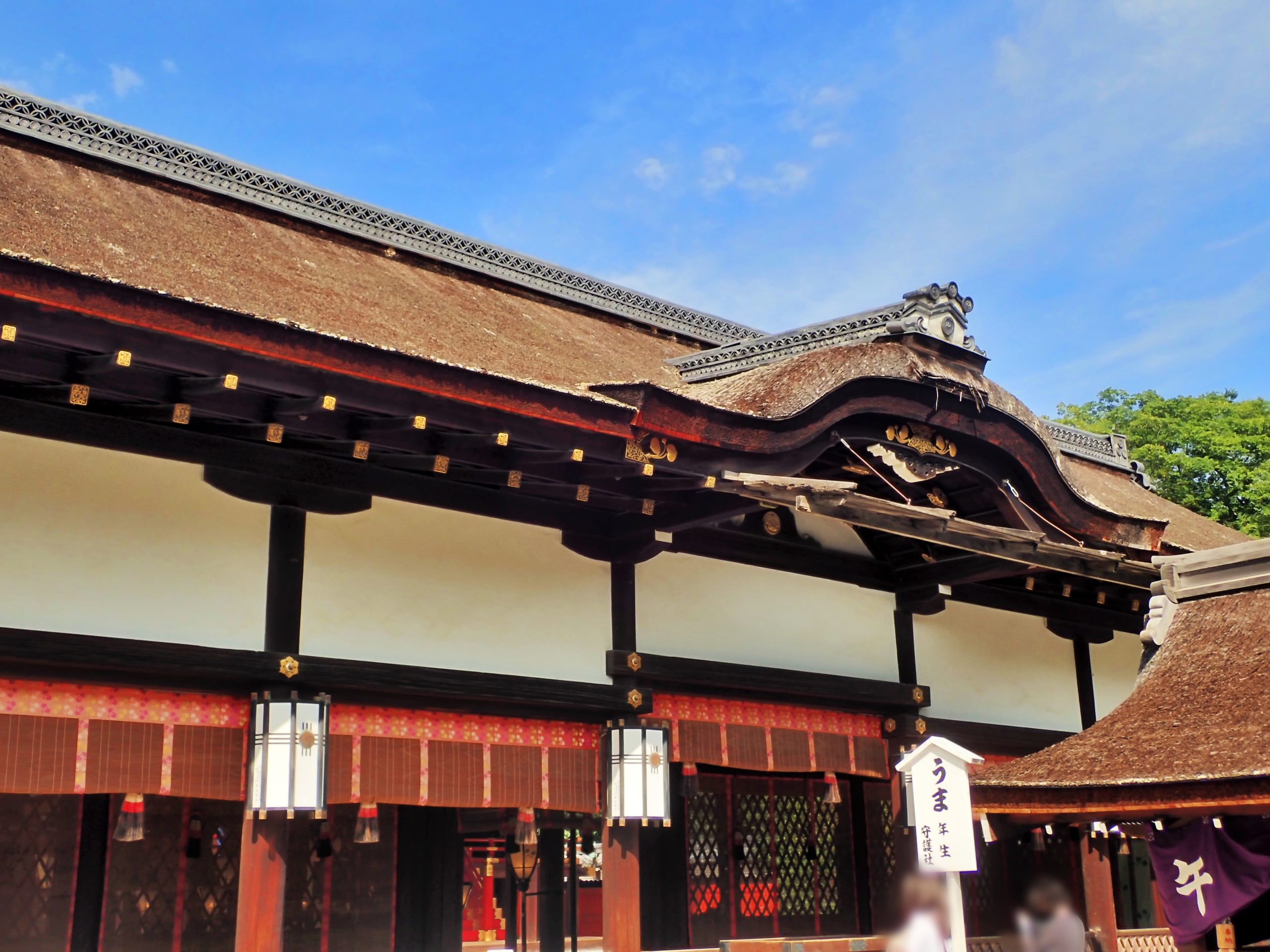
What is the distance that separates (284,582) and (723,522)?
13.3 ft

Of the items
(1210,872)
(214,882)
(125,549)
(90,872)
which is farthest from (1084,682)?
(125,549)

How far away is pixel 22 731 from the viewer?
729cm

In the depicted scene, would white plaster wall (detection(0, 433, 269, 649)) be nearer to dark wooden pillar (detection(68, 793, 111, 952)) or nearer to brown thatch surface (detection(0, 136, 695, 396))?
brown thatch surface (detection(0, 136, 695, 396))

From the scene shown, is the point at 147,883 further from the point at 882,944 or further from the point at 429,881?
the point at 882,944

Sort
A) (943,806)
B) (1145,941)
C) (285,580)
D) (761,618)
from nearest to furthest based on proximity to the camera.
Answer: (943,806) → (285,580) → (761,618) → (1145,941)

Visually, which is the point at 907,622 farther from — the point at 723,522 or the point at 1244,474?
the point at 1244,474

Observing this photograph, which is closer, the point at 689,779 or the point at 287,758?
the point at 287,758

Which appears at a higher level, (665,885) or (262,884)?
(262,884)

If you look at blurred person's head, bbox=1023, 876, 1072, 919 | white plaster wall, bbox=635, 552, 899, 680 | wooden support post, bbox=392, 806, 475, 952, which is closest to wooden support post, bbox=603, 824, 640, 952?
white plaster wall, bbox=635, 552, 899, 680

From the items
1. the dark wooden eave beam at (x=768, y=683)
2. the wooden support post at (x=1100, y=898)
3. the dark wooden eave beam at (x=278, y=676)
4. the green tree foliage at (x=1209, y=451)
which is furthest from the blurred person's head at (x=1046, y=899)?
the green tree foliage at (x=1209, y=451)

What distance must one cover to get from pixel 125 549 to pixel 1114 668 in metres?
11.4

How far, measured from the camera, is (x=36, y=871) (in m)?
9.03

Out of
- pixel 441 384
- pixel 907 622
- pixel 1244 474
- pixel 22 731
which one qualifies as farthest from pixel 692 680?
pixel 1244 474

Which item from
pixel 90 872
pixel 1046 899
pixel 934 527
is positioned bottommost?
pixel 1046 899
